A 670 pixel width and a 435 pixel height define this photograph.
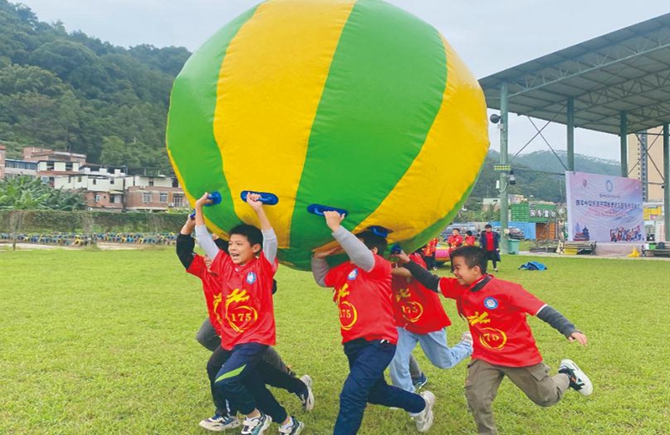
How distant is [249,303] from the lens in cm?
292

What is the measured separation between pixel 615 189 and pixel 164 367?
890 inches

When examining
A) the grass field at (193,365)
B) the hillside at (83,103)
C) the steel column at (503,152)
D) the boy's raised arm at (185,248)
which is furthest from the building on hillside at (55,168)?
the boy's raised arm at (185,248)

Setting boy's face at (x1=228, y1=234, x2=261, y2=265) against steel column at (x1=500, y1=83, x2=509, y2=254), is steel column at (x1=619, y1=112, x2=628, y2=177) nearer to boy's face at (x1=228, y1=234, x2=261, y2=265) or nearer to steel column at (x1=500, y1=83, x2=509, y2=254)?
steel column at (x1=500, y1=83, x2=509, y2=254)

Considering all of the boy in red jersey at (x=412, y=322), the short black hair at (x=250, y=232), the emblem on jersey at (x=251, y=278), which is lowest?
the boy in red jersey at (x=412, y=322)

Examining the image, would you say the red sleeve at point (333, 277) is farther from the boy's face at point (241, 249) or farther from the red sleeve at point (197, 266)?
the red sleeve at point (197, 266)

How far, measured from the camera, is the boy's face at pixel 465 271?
304 cm

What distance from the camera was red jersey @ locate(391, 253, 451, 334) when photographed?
3.60 m

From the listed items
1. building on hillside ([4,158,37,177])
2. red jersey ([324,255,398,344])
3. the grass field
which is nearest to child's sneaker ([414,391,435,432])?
the grass field

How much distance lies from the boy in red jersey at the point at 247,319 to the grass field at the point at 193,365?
1.34 ft

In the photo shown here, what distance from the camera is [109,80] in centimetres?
8125

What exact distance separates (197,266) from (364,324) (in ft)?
3.84

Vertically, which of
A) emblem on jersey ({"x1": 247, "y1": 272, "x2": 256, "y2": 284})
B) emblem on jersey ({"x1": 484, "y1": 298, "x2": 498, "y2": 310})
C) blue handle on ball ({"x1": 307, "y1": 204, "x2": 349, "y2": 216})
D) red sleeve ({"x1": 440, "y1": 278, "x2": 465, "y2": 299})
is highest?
blue handle on ball ({"x1": 307, "y1": 204, "x2": 349, "y2": 216})

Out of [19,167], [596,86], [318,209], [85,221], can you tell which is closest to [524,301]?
[318,209]

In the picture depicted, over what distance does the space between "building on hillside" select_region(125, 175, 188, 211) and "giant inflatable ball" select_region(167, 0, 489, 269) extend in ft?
185
